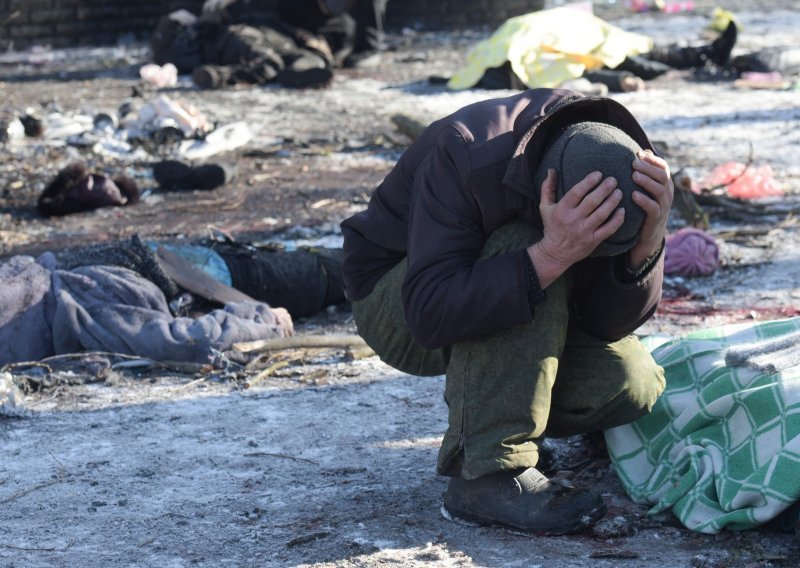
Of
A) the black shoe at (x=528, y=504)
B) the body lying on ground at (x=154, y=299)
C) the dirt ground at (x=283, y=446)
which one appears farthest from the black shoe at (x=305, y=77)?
the black shoe at (x=528, y=504)

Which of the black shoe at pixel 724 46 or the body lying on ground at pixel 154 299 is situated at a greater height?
the black shoe at pixel 724 46

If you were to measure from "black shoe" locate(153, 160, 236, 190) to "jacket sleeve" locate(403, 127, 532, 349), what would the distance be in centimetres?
493

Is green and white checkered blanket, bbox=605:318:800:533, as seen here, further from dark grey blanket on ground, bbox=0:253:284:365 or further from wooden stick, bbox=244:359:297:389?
dark grey blanket on ground, bbox=0:253:284:365

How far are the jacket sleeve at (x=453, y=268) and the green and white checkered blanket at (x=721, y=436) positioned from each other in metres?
0.70

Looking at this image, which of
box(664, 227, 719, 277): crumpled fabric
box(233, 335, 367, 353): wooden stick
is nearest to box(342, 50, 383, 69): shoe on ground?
box(664, 227, 719, 277): crumpled fabric

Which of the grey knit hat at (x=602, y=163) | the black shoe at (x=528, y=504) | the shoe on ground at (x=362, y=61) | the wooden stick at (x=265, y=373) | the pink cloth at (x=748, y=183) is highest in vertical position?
the grey knit hat at (x=602, y=163)

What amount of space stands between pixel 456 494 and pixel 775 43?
1119 cm

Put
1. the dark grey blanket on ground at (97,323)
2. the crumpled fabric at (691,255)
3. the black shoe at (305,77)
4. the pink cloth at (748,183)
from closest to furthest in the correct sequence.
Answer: the dark grey blanket on ground at (97,323), the crumpled fabric at (691,255), the pink cloth at (748,183), the black shoe at (305,77)

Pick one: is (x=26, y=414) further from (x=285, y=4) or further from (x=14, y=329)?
(x=285, y=4)

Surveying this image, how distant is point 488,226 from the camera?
9.05ft

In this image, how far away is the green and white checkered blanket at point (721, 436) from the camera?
2799 mm

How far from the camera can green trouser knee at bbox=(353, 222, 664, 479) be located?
8.96 ft

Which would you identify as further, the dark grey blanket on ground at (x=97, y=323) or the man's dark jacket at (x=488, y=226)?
the dark grey blanket on ground at (x=97, y=323)

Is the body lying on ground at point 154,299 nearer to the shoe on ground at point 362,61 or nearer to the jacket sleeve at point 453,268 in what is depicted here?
the jacket sleeve at point 453,268
